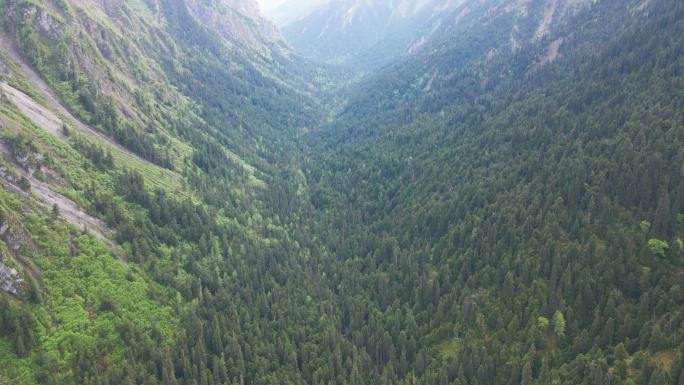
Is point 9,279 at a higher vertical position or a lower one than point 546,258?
lower

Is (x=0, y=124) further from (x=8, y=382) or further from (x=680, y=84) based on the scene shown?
(x=680, y=84)

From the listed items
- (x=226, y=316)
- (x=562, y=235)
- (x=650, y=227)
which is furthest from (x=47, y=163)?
(x=650, y=227)

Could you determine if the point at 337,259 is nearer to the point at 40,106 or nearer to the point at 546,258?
the point at 546,258

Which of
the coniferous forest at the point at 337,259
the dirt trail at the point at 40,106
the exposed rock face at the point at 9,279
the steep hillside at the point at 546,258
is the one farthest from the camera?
the dirt trail at the point at 40,106

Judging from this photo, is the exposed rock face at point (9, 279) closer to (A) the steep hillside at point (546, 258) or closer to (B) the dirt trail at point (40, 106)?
(B) the dirt trail at point (40, 106)

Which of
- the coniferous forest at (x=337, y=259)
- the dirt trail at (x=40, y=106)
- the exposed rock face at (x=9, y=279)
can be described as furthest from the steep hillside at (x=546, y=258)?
the dirt trail at (x=40, y=106)

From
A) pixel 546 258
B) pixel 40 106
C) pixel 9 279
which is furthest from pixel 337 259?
pixel 40 106

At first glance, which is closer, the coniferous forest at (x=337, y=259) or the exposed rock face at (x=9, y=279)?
the exposed rock face at (x=9, y=279)

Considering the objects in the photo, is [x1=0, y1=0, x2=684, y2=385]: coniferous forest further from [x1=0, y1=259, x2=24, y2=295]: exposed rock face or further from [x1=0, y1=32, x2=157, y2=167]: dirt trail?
[x1=0, y1=32, x2=157, y2=167]: dirt trail

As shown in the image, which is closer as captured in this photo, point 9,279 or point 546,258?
point 9,279
